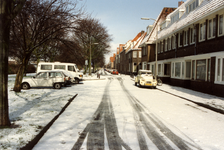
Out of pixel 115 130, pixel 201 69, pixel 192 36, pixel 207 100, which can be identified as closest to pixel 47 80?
pixel 115 130

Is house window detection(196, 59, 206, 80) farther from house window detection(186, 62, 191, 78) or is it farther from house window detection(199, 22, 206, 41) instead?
house window detection(186, 62, 191, 78)

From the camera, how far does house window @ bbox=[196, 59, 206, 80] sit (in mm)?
14805

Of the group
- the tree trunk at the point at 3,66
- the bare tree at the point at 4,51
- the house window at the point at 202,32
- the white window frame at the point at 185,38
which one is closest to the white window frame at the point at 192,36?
the white window frame at the point at 185,38

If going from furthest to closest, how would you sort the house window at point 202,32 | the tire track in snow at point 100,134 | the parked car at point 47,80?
1. the house window at point 202,32
2. the parked car at point 47,80
3. the tire track in snow at point 100,134

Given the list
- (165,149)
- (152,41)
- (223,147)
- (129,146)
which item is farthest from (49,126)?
(152,41)

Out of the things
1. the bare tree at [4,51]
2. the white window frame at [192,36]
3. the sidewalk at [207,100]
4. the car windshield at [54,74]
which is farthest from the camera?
the white window frame at [192,36]

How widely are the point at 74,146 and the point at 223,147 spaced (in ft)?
11.2

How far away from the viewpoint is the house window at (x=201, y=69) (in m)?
14.8

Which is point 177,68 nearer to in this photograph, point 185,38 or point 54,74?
point 185,38

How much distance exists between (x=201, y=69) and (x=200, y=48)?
5.99ft

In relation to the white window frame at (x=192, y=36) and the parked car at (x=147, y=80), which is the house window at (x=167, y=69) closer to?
the parked car at (x=147, y=80)

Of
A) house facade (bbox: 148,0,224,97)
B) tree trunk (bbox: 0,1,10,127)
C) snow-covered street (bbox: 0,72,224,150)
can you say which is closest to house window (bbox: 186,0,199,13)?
house facade (bbox: 148,0,224,97)

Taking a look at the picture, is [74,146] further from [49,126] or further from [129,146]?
[49,126]

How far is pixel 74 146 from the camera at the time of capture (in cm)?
405
